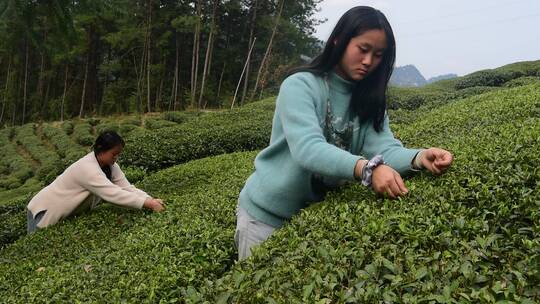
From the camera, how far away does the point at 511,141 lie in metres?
2.73

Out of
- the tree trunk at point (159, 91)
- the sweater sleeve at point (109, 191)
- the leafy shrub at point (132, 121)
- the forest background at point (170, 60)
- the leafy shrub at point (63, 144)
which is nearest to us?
the sweater sleeve at point (109, 191)

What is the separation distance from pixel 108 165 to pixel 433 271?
14.5 ft

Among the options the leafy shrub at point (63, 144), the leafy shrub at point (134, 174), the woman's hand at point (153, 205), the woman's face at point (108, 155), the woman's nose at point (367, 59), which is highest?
the woman's nose at point (367, 59)

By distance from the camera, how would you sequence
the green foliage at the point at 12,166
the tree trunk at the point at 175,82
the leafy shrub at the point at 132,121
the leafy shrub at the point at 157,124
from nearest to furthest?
the green foliage at the point at 12,166, the leafy shrub at the point at 157,124, the leafy shrub at the point at 132,121, the tree trunk at the point at 175,82

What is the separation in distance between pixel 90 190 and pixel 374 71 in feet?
12.7

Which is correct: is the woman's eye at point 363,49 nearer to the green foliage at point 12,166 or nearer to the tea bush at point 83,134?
the green foliage at point 12,166

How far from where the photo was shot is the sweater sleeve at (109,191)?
16.6 ft

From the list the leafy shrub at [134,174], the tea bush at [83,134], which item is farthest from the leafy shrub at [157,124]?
the leafy shrub at [134,174]

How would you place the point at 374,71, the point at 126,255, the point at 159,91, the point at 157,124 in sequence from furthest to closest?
the point at 159,91 → the point at 157,124 → the point at 126,255 → the point at 374,71

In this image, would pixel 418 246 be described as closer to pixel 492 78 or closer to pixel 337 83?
pixel 337 83

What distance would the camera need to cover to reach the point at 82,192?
540cm

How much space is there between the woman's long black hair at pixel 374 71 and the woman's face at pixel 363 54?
19mm

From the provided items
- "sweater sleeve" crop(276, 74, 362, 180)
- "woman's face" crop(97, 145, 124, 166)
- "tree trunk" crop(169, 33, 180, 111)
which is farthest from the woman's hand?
"tree trunk" crop(169, 33, 180, 111)

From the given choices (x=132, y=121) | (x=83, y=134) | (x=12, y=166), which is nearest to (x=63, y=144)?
(x=83, y=134)
